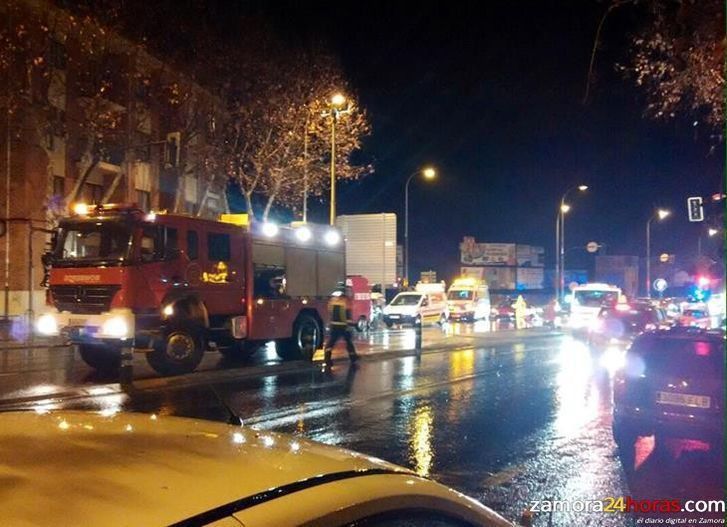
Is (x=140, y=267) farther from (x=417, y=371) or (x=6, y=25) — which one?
(x=6, y=25)

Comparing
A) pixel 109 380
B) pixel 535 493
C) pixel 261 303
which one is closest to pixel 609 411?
pixel 535 493

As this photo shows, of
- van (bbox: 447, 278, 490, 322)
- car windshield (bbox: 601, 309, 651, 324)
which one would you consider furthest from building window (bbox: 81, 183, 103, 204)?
car windshield (bbox: 601, 309, 651, 324)

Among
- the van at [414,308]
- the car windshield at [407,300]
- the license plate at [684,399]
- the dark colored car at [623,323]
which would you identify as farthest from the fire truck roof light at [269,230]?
the car windshield at [407,300]

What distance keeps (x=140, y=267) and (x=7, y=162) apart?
660 inches

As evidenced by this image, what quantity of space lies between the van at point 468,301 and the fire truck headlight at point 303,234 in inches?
878

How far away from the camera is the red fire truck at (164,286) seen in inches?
526

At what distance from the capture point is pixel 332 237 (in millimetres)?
18609

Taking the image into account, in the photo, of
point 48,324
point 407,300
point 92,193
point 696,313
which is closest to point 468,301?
point 407,300

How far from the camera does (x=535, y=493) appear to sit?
6457 mm

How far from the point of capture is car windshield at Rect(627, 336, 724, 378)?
8242mm

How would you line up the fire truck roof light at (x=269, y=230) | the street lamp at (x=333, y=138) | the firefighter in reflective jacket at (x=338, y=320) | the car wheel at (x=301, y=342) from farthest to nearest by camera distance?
the street lamp at (x=333, y=138) < the car wheel at (x=301, y=342) < the firefighter in reflective jacket at (x=338, y=320) < the fire truck roof light at (x=269, y=230)

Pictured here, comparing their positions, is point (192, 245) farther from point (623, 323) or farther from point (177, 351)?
point (623, 323)

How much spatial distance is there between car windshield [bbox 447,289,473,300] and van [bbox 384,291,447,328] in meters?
3.58

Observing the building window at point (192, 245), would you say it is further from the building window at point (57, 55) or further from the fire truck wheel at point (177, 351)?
the building window at point (57, 55)
